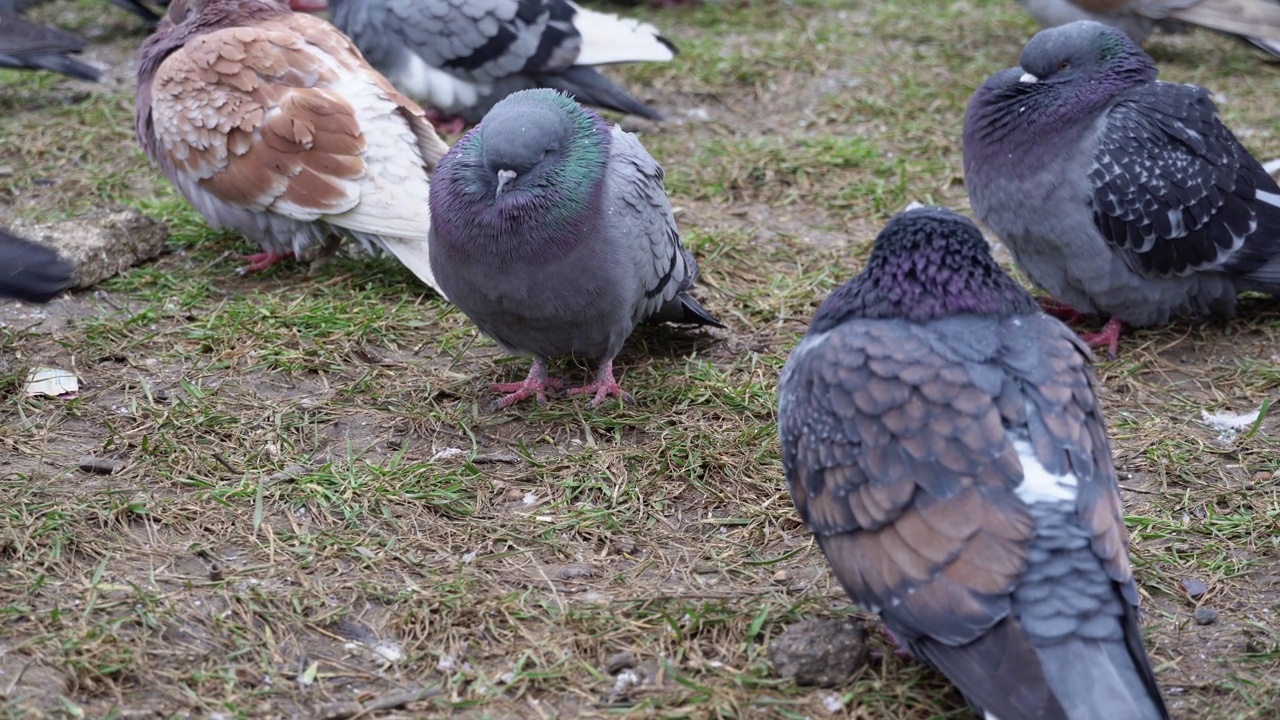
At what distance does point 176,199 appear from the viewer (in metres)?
6.20

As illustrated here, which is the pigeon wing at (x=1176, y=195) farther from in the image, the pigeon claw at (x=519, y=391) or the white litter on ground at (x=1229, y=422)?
the pigeon claw at (x=519, y=391)

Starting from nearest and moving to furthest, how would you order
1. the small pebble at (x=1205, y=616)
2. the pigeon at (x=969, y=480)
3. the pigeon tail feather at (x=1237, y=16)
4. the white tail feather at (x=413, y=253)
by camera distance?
the pigeon at (x=969, y=480)
the small pebble at (x=1205, y=616)
the white tail feather at (x=413, y=253)
the pigeon tail feather at (x=1237, y=16)

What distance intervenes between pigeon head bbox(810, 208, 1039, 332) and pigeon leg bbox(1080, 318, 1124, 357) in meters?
1.99

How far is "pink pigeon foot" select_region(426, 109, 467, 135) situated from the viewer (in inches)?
291

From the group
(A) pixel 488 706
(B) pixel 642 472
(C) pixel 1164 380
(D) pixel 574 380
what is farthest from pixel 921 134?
(A) pixel 488 706

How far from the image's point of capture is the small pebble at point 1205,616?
11.3ft

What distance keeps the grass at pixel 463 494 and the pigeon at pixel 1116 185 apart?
30cm

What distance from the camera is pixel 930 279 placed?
3213 mm

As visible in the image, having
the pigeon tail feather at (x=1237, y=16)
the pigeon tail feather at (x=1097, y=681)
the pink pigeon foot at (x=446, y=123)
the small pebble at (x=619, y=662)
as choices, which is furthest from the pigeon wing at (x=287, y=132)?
the pigeon tail feather at (x=1237, y=16)

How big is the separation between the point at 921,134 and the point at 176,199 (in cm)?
398

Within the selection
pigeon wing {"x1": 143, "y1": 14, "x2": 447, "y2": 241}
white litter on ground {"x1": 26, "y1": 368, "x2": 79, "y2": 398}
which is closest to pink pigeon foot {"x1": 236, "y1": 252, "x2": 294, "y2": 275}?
pigeon wing {"x1": 143, "y1": 14, "x2": 447, "y2": 241}

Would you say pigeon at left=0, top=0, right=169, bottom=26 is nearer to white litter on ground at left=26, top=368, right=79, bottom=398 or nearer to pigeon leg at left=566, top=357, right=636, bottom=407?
white litter on ground at left=26, top=368, right=79, bottom=398

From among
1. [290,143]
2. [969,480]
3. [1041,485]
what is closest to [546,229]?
[290,143]

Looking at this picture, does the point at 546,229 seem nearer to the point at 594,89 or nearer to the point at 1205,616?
the point at 1205,616
